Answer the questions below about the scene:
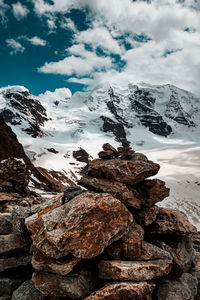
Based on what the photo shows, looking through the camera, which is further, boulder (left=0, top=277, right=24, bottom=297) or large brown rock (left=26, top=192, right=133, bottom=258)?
boulder (left=0, top=277, right=24, bottom=297)

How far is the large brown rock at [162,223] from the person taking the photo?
9.59m

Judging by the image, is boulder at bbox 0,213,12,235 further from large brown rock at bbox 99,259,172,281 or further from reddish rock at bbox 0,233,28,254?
large brown rock at bbox 99,259,172,281

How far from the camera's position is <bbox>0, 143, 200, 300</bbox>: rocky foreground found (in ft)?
22.7

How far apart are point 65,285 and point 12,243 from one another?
11.3ft

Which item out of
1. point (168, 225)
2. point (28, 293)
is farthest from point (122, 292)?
point (168, 225)

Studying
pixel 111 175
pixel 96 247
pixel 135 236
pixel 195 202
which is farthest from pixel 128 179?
pixel 195 202

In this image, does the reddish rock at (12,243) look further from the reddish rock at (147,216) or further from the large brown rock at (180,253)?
Answer: the large brown rock at (180,253)

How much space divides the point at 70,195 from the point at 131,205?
9.59 feet

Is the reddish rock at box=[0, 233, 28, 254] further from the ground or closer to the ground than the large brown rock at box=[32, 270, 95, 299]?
further from the ground


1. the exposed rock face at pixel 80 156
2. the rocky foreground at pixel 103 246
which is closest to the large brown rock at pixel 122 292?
the rocky foreground at pixel 103 246

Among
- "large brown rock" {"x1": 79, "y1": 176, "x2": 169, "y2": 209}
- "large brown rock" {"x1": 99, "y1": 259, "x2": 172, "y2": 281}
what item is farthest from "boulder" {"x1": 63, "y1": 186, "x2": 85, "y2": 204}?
"large brown rock" {"x1": 99, "y1": 259, "x2": 172, "y2": 281}

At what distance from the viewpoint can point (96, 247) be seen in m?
7.18

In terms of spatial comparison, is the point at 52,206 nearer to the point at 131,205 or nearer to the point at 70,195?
the point at 70,195

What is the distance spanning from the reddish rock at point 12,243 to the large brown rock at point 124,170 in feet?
14.6
